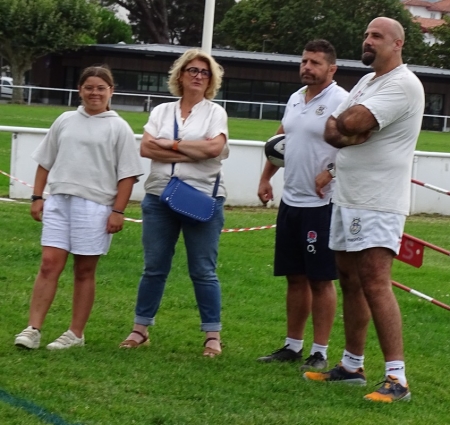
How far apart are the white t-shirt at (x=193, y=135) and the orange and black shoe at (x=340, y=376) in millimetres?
1293

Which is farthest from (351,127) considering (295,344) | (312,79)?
(295,344)

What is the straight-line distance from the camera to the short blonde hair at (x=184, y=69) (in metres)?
6.15

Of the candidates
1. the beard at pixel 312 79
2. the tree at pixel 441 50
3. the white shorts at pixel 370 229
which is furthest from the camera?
the tree at pixel 441 50

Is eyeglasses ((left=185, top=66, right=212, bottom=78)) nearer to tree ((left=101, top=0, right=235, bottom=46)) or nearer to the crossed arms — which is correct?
the crossed arms

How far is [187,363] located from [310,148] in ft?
4.88

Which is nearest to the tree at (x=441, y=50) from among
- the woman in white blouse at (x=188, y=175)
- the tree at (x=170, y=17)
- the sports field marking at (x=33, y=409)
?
the tree at (x=170, y=17)

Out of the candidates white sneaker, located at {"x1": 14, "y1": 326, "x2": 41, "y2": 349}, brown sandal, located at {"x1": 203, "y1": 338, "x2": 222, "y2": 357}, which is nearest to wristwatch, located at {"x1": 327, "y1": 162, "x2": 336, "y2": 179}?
brown sandal, located at {"x1": 203, "y1": 338, "x2": 222, "y2": 357}

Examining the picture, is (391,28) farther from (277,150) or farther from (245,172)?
(245,172)

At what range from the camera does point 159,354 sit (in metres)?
6.08

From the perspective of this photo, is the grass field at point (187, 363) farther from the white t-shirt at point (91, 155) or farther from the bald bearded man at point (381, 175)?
the white t-shirt at point (91, 155)

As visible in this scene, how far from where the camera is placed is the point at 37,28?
4531cm

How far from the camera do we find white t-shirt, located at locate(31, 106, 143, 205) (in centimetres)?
601

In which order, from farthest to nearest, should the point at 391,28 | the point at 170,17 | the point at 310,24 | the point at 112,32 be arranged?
the point at 170,17
the point at 112,32
the point at 310,24
the point at 391,28

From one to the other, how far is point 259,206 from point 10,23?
3350 centimetres
